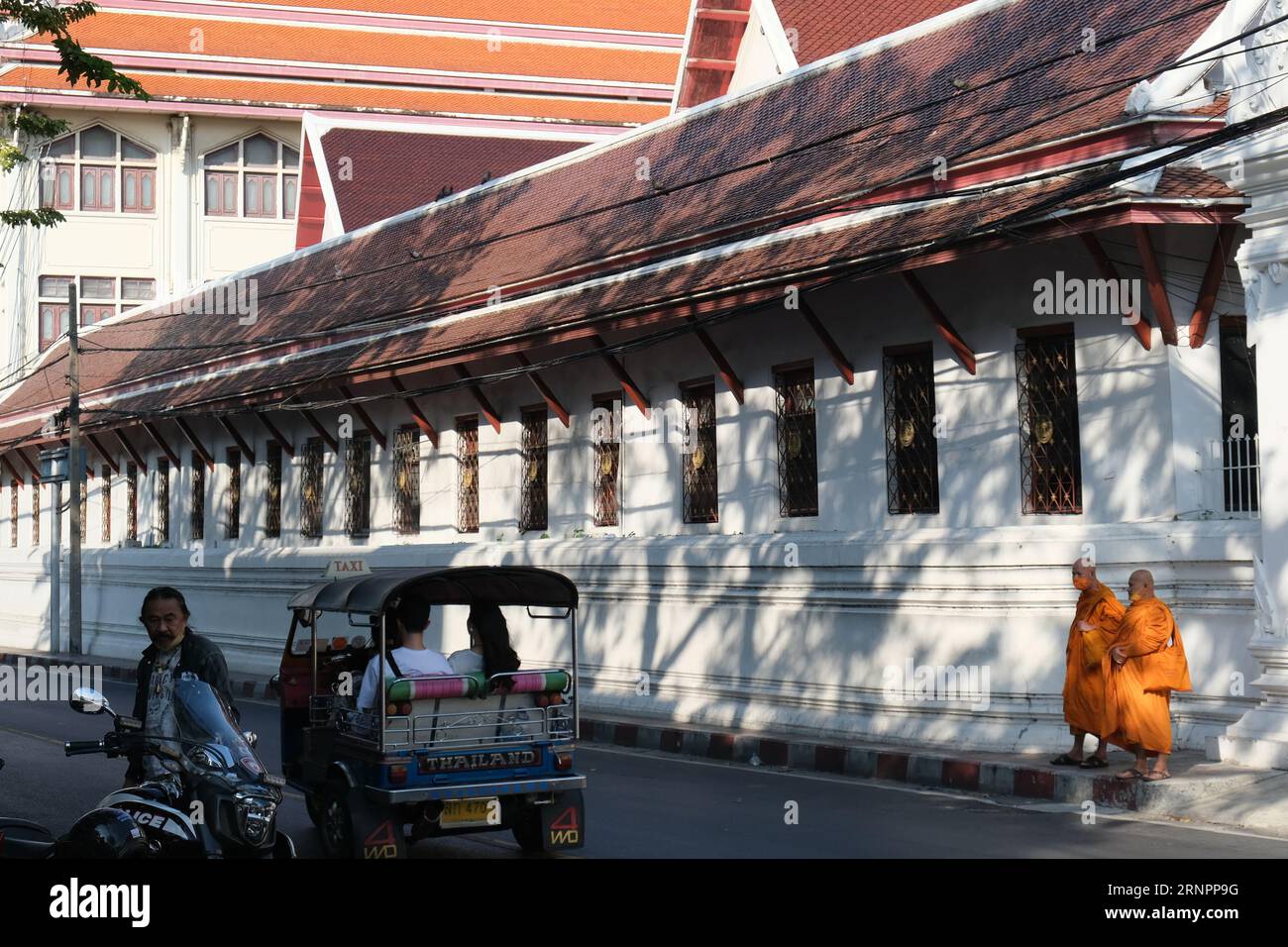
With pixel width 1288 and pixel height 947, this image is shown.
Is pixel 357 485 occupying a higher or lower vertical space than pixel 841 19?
lower

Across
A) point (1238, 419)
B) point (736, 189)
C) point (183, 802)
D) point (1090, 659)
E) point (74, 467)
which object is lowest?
point (183, 802)

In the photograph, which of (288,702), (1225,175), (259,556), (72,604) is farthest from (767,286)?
(72,604)

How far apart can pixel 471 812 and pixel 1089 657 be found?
4.88 meters

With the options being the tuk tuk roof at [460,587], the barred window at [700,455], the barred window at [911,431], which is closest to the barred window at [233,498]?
the barred window at [700,455]

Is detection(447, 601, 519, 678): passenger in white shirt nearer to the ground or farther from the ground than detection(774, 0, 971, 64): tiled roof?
nearer to the ground

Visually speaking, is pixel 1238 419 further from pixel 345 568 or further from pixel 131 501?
pixel 131 501

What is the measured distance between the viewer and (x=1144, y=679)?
37.6 feet

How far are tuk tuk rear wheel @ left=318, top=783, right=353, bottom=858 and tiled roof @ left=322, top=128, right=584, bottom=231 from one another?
76.6ft

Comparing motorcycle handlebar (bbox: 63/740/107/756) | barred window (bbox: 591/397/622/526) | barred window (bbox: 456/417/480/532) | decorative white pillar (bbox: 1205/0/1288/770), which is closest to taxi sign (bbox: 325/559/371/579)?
motorcycle handlebar (bbox: 63/740/107/756)

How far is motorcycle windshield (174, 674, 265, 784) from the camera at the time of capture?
6.60m

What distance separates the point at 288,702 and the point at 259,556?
16220mm

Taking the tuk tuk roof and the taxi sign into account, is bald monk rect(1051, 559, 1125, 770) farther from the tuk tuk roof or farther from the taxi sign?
the taxi sign

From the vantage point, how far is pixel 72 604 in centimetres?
3072

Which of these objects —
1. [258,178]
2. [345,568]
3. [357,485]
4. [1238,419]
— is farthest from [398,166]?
[1238,419]
